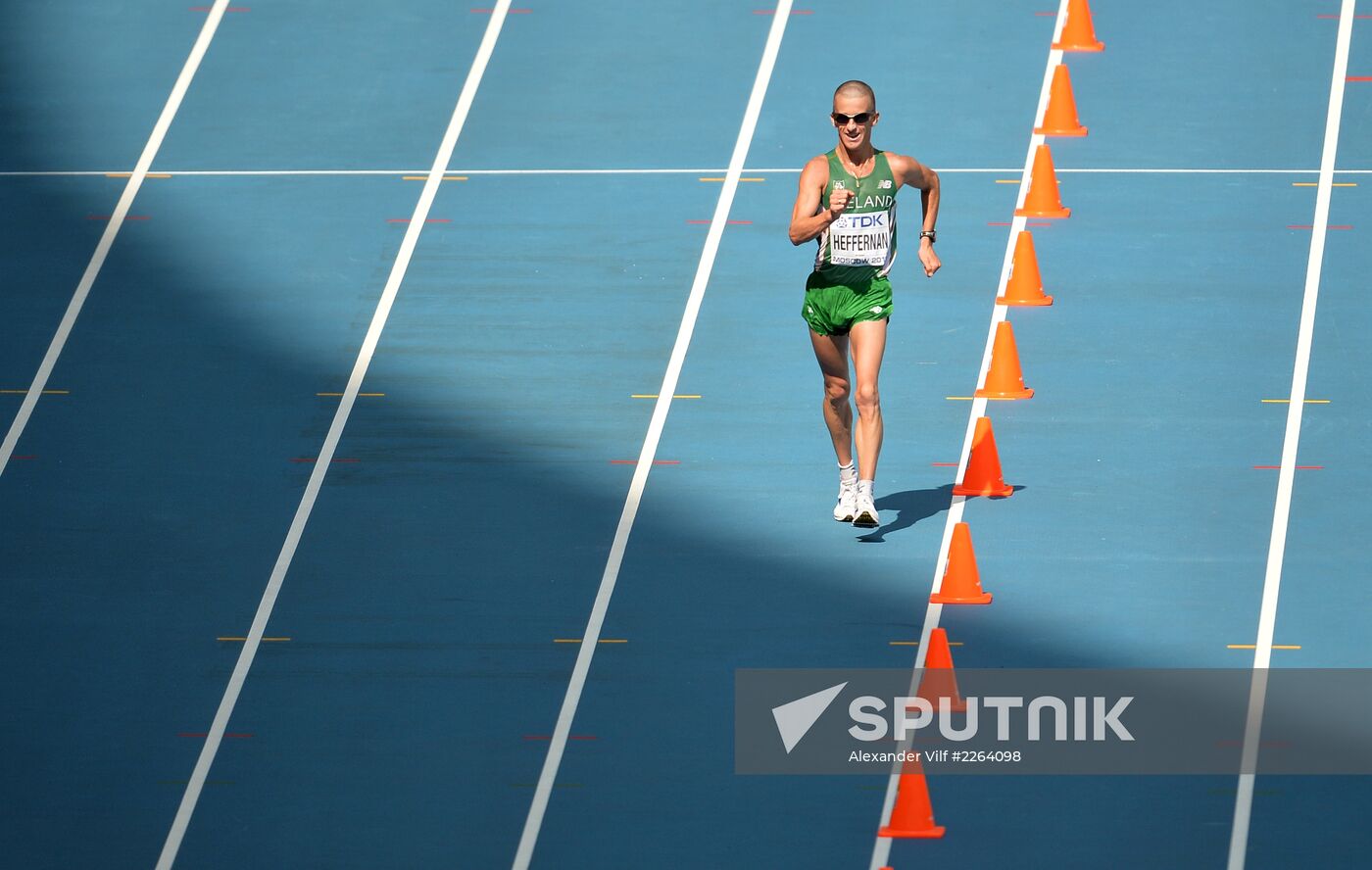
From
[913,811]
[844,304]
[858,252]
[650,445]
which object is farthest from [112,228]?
[913,811]

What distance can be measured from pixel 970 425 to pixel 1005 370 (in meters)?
0.40

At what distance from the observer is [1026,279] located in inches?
602

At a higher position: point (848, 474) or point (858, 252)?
point (858, 252)

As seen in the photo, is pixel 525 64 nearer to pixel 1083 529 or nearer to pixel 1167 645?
pixel 1083 529

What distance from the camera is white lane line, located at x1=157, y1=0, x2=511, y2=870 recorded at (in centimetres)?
1148

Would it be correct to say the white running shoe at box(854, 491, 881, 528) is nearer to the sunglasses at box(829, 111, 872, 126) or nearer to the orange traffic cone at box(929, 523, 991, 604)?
the orange traffic cone at box(929, 523, 991, 604)

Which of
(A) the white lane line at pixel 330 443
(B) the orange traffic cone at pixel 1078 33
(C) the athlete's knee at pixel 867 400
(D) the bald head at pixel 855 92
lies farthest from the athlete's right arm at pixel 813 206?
(B) the orange traffic cone at pixel 1078 33

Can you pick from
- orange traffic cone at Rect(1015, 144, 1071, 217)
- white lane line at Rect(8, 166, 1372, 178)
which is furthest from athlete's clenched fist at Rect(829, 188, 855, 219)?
white lane line at Rect(8, 166, 1372, 178)

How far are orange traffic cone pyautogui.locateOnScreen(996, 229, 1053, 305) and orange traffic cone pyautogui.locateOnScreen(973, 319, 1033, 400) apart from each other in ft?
2.89

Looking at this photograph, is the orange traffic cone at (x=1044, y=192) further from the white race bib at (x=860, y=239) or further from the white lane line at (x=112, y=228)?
the white lane line at (x=112, y=228)

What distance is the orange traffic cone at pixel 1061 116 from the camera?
17.0 metres

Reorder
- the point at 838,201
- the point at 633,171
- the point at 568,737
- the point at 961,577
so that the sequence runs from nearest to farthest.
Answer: the point at 568,737, the point at 838,201, the point at 961,577, the point at 633,171

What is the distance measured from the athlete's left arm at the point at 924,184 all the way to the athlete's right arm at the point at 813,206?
0.36 m

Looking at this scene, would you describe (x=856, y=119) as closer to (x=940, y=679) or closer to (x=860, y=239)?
(x=860, y=239)
